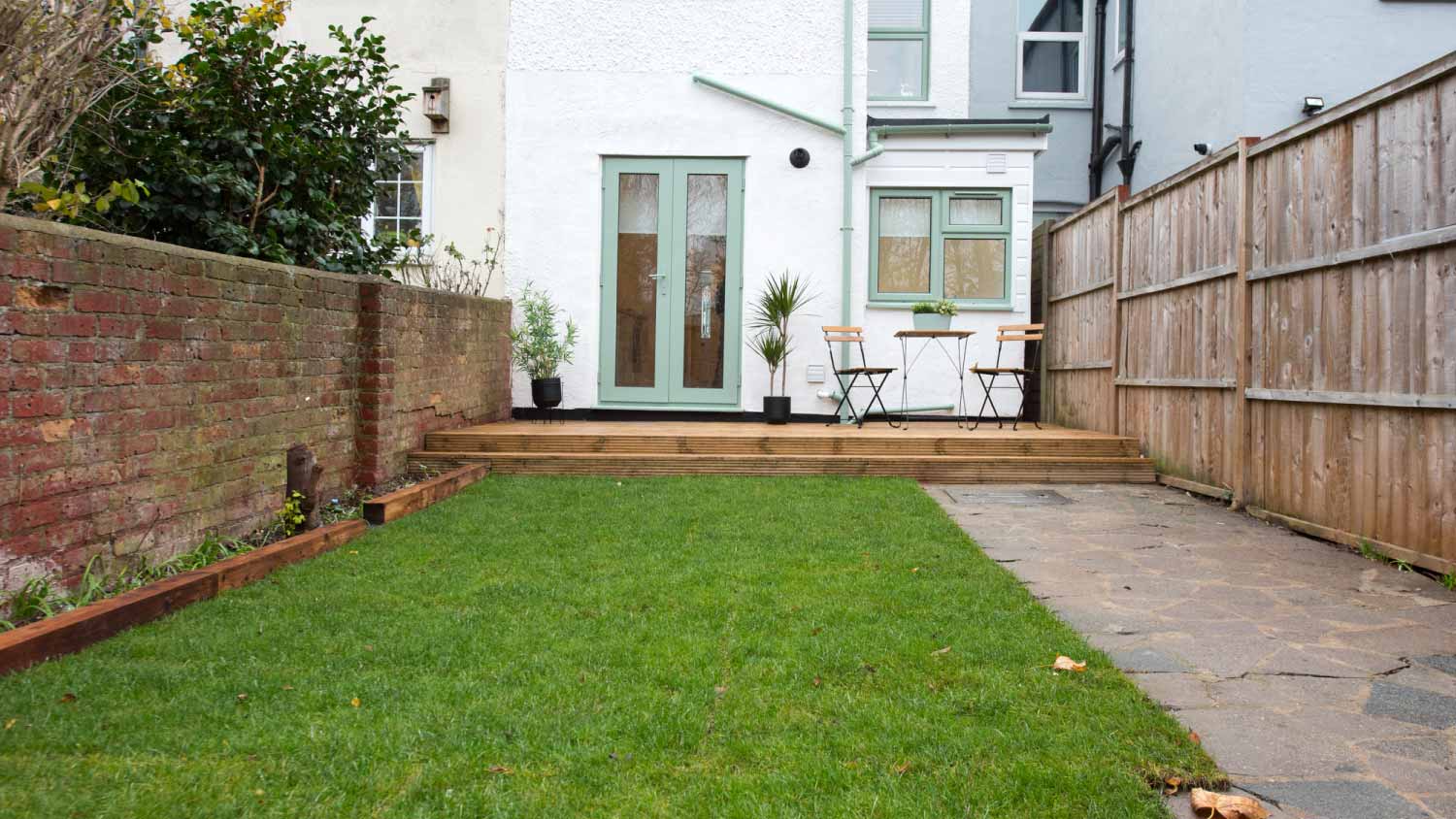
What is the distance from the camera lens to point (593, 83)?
930 centimetres

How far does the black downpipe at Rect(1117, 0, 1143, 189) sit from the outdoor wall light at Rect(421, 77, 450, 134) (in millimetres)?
8410

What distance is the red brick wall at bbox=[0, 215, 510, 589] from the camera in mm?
3010

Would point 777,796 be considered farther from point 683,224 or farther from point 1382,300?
point 683,224

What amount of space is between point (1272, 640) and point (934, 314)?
5474mm

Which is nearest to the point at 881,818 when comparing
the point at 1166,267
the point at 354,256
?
the point at 354,256

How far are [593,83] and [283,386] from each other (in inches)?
221

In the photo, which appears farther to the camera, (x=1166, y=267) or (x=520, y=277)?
(x=520, y=277)

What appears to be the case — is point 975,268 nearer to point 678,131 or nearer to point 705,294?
point 705,294

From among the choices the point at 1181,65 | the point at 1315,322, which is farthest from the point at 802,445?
the point at 1181,65

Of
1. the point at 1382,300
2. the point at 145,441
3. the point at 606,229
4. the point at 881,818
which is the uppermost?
the point at 606,229

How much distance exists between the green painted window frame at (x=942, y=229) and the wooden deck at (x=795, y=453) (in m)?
2.15

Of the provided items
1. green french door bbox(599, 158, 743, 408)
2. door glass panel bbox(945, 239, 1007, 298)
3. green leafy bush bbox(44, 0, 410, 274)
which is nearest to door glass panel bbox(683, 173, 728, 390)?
green french door bbox(599, 158, 743, 408)

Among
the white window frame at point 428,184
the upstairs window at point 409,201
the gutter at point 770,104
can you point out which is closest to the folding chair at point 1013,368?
the gutter at point 770,104

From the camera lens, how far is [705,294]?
30.3 ft
